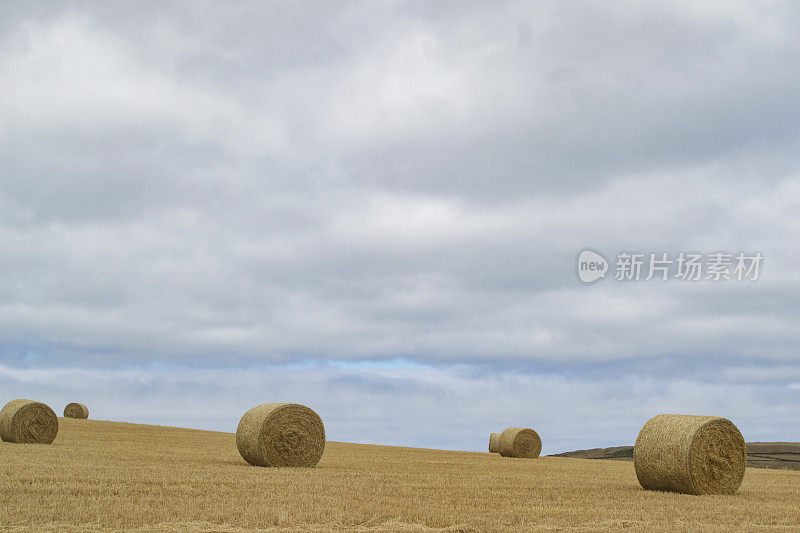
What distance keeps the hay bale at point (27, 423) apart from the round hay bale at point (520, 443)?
597 inches

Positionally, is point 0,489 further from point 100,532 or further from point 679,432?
point 679,432

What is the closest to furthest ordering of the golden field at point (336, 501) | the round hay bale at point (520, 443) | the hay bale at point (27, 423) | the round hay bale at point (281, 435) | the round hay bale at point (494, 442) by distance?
the golden field at point (336, 501), the round hay bale at point (281, 435), the hay bale at point (27, 423), the round hay bale at point (520, 443), the round hay bale at point (494, 442)

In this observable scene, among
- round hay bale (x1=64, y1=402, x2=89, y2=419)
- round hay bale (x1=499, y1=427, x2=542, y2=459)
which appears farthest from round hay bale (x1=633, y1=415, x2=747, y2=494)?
round hay bale (x1=64, y1=402, x2=89, y2=419)

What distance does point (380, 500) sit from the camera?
9.62 metres

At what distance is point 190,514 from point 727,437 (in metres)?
9.85

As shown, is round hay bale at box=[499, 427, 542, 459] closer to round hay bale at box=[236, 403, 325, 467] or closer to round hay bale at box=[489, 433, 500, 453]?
round hay bale at box=[489, 433, 500, 453]

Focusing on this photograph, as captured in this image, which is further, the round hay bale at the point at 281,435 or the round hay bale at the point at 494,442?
the round hay bale at the point at 494,442

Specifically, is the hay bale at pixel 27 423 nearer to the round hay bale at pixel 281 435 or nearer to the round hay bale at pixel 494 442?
the round hay bale at pixel 281 435

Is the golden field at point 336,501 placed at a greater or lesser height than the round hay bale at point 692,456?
lesser

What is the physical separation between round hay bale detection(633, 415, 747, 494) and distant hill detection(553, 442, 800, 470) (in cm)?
1843

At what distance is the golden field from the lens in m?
7.86

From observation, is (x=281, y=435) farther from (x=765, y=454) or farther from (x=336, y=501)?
(x=765, y=454)

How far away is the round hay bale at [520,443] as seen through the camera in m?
26.2

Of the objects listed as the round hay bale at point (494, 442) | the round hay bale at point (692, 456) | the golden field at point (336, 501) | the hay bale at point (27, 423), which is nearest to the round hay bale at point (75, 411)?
the hay bale at point (27, 423)
